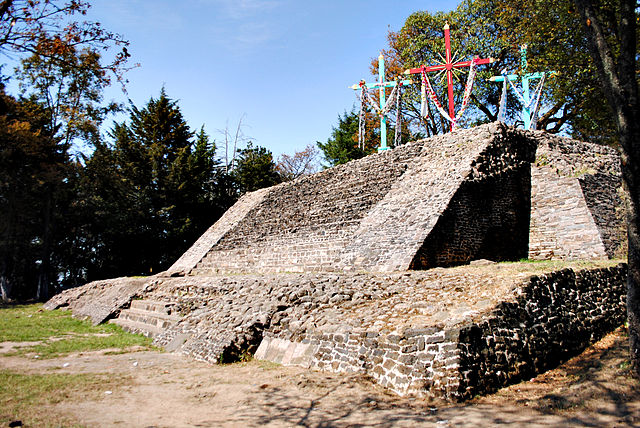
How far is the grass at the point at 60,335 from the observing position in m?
8.42

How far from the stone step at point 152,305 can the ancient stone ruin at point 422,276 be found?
2.4 inches

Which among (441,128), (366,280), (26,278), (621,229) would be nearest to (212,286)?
(366,280)

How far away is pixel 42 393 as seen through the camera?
5.14 meters

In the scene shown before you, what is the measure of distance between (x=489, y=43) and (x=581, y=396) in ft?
64.4

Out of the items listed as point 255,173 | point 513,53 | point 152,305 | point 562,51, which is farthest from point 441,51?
point 152,305

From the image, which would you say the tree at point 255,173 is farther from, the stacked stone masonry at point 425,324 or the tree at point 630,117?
the tree at point 630,117

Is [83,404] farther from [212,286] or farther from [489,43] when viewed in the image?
[489,43]

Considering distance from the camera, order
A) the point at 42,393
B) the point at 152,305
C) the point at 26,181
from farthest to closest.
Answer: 1. the point at 26,181
2. the point at 152,305
3. the point at 42,393

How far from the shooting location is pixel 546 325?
556cm

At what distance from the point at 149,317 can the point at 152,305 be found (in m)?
0.95

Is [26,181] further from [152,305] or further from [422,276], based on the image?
[422,276]

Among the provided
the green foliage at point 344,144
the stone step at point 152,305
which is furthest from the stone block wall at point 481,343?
the green foliage at point 344,144

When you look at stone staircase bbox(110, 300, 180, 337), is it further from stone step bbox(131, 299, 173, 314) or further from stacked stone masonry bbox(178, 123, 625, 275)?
stacked stone masonry bbox(178, 123, 625, 275)

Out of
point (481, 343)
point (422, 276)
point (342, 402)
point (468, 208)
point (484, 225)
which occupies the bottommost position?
point (342, 402)
